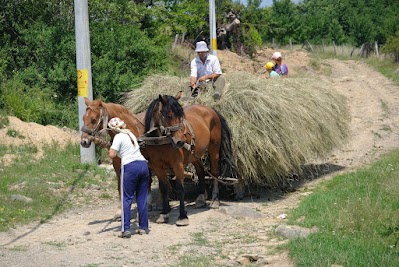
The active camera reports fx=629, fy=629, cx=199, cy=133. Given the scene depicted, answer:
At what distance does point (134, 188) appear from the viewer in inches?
333

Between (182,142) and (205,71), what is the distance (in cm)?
241

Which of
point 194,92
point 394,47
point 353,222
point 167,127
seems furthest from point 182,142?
point 394,47

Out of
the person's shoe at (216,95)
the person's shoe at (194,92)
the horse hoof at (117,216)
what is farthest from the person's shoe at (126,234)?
the person's shoe at (194,92)

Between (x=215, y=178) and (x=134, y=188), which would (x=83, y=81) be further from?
(x=134, y=188)

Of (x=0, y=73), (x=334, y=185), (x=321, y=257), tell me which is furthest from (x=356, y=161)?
(x=0, y=73)

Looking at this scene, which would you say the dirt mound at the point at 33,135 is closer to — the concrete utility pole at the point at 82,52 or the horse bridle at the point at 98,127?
the concrete utility pole at the point at 82,52

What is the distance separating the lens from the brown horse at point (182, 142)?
8.80 m

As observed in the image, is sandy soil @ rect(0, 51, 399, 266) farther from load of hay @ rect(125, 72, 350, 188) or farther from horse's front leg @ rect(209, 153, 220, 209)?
load of hay @ rect(125, 72, 350, 188)

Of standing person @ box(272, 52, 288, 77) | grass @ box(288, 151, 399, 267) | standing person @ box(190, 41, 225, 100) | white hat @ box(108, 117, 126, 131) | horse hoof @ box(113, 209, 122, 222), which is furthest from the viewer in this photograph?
standing person @ box(272, 52, 288, 77)

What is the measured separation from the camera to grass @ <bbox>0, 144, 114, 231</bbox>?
9.79m

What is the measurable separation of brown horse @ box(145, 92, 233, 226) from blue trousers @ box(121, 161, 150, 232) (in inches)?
21.9

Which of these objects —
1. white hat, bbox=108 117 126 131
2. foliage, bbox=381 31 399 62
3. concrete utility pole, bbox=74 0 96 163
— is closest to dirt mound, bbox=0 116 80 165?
concrete utility pole, bbox=74 0 96 163

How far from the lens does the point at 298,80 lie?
11.6 metres

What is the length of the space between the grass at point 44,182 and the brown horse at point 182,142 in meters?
2.04
